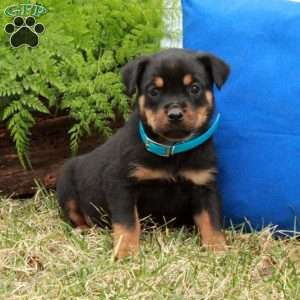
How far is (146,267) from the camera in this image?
343 centimetres

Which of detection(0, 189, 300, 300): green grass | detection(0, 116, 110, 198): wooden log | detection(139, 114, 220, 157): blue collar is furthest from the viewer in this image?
detection(0, 116, 110, 198): wooden log

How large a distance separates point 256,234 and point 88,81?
4.04 feet

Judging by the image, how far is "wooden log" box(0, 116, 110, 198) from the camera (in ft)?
14.7

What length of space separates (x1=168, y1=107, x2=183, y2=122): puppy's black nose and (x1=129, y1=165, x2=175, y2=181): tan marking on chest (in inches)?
12.9

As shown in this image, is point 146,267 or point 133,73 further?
point 133,73

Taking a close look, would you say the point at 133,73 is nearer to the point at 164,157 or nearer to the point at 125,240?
the point at 164,157

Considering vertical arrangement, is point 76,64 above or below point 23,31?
below

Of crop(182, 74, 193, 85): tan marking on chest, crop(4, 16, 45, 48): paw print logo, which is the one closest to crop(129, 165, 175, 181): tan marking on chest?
crop(182, 74, 193, 85): tan marking on chest

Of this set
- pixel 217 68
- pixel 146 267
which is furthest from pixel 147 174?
pixel 217 68

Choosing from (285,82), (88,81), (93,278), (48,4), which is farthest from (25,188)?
(285,82)

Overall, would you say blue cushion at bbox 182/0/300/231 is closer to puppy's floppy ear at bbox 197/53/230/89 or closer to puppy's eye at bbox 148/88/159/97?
puppy's floppy ear at bbox 197/53/230/89

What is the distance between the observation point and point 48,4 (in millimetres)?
4512

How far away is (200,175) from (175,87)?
1.54 ft

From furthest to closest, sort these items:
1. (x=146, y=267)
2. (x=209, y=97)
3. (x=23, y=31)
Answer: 1. (x=23, y=31)
2. (x=209, y=97)
3. (x=146, y=267)
